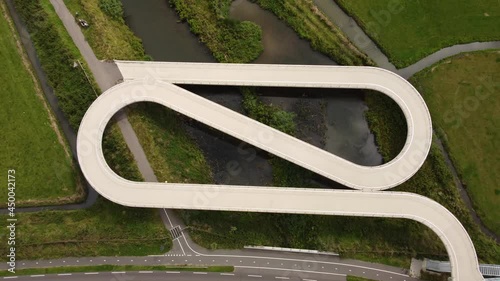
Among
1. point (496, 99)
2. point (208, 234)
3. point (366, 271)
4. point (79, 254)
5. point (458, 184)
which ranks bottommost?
point (79, 254)

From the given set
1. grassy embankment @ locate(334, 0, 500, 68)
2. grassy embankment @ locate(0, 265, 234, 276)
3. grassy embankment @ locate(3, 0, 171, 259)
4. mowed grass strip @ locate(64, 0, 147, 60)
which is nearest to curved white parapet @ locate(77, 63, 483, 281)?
grassy embankment @ locate(3, 0, 171, 259)

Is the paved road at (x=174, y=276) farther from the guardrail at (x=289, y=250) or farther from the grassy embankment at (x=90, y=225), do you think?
the guardrail at (x=289, y=250)

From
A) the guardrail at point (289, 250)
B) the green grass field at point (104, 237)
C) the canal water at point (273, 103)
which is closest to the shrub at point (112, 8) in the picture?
the canal water at point (273, 103)

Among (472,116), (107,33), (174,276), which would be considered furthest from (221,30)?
(472,116)

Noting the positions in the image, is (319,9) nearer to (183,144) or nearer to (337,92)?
(337,92)

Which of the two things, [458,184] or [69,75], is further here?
[69,75]

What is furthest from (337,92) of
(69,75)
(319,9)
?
(69,75)

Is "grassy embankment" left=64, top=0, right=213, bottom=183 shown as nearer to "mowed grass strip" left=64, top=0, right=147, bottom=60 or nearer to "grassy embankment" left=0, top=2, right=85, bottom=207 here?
"mowed grass strip" left=64, top=0, right=147, bottom=60
